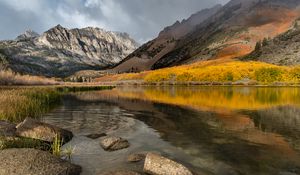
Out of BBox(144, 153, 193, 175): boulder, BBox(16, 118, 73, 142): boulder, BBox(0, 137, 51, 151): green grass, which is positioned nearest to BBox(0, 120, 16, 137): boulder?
BBox(16, 118, 73, 142): boulder

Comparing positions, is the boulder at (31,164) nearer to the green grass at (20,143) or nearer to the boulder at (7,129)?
the green grass at (20,143)

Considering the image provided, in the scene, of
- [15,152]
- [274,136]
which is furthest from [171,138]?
[15,152]

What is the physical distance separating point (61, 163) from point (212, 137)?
1337 centimetres

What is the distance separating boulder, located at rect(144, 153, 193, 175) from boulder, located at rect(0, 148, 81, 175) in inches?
140

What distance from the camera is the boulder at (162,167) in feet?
44.8

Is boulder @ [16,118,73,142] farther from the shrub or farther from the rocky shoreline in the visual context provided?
the shrub

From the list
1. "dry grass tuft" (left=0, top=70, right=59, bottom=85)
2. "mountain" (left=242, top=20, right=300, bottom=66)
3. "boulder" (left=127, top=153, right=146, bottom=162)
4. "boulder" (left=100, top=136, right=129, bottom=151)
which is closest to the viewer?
"boulder" (left=127, top=153, right=146, bottom=162)

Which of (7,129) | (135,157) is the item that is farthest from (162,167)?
(7,129)

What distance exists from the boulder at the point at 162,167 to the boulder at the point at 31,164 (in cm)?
355

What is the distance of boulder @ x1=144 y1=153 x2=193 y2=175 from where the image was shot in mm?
13641

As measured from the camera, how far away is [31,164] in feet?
42.3

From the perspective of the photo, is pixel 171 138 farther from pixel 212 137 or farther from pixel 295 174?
pixel 295 174

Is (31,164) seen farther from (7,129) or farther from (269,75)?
(269,75)

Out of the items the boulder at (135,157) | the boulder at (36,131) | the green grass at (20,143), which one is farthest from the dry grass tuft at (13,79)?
the boulder at (135,157)
